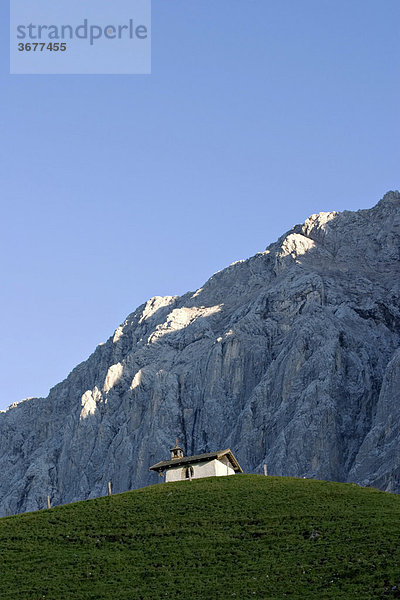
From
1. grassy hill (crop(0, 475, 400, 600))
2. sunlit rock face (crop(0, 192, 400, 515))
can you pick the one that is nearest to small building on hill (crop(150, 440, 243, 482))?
grassy hill (crop(0, 475, 400, 600))

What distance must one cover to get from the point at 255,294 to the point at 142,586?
140 m

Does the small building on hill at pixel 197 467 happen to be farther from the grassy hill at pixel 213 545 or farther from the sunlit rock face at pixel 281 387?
the sunlit rock face at pixel 281 387

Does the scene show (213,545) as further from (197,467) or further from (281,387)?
(281,387)

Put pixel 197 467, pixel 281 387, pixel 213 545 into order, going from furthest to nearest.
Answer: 1. pixel 281 387
2. pixel 197 467
3. pixel 213 545

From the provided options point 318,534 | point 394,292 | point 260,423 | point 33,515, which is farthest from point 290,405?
point 318,534

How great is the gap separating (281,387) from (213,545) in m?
100

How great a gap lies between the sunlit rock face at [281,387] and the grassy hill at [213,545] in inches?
2334

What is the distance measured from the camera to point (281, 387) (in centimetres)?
16325

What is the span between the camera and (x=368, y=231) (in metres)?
196

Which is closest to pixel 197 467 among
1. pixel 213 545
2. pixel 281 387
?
pixel 213 545

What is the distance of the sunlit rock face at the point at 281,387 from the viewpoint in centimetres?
14888

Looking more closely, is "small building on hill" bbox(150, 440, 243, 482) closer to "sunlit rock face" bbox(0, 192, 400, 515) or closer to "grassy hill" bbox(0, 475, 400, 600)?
"grassy hill" bbox(0, 475, 400, 600)

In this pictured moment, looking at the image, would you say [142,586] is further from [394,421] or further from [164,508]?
[394,421]

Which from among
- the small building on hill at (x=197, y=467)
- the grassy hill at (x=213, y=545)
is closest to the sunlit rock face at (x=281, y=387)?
the small building on hill at (x=197, y=467)
